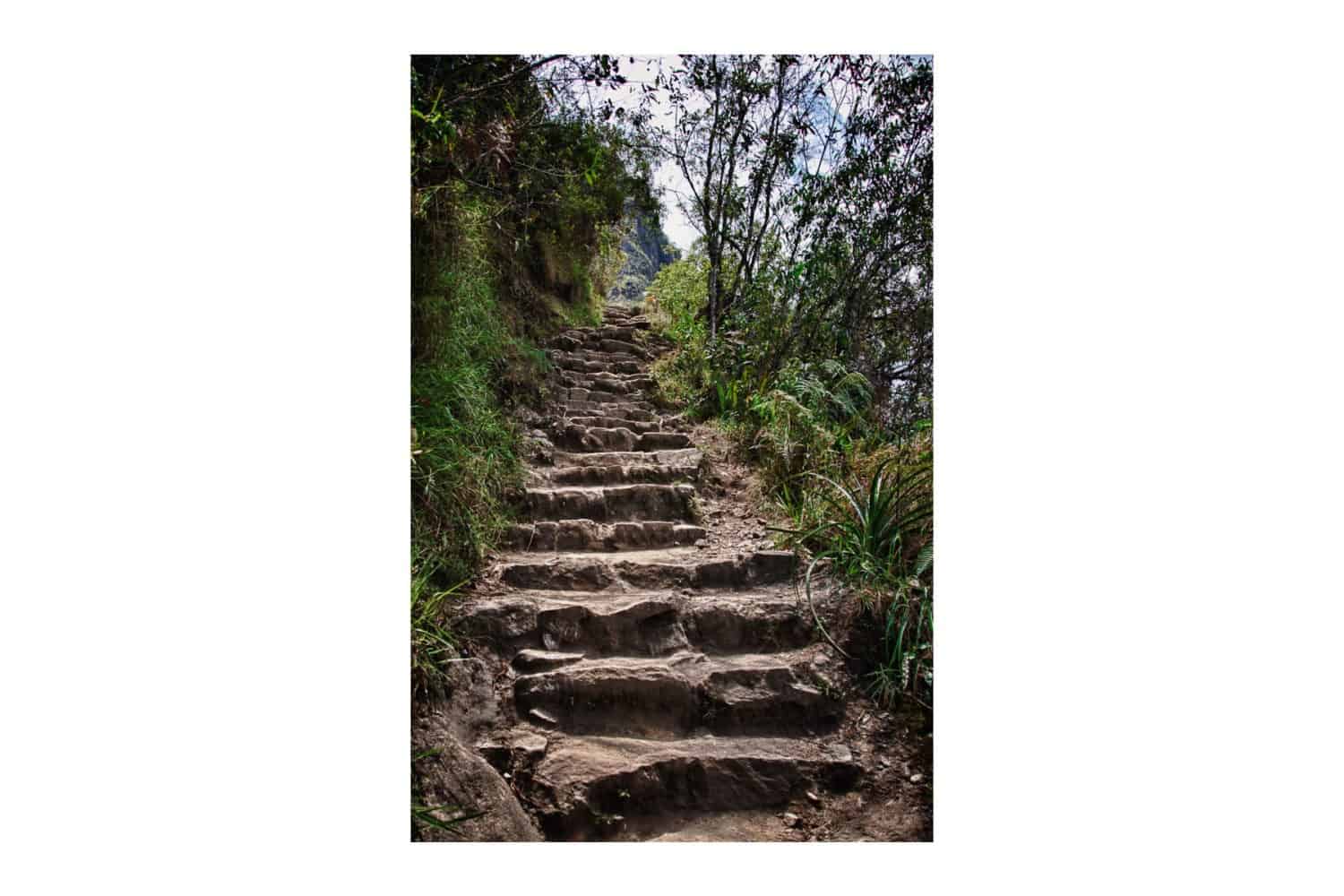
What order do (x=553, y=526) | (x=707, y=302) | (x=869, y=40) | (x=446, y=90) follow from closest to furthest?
(x=869, y=40), (x=446, y=90), (x=553, y=526), (x=707, y=302)

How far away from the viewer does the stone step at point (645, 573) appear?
192cm

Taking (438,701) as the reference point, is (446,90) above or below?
above

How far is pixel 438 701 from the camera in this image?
139cm

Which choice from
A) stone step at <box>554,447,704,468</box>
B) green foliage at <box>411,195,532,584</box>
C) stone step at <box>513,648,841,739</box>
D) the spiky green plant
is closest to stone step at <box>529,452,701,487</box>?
stone step at <box>554,447,704,468</box>

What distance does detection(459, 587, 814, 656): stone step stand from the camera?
1640 mm

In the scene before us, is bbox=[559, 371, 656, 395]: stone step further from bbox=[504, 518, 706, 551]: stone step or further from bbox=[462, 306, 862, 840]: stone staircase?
bbox=[504, 518, 706, 551]: stone step

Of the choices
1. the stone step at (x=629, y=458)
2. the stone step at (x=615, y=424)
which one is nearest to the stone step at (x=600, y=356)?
the stone step at (x=615, y=424)

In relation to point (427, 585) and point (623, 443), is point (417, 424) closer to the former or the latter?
point (427, 585)

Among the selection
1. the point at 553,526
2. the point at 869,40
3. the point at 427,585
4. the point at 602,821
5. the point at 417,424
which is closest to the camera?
the point at 602,821

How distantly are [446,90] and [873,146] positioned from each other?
1.39m

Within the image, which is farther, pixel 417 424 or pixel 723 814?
pixel 417 424

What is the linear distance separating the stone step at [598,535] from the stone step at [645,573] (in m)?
0.16

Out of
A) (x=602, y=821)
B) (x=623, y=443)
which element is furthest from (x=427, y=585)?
(x=623, y=443)

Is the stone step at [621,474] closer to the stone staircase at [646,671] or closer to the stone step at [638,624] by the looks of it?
the stone staircase at [646,671]
